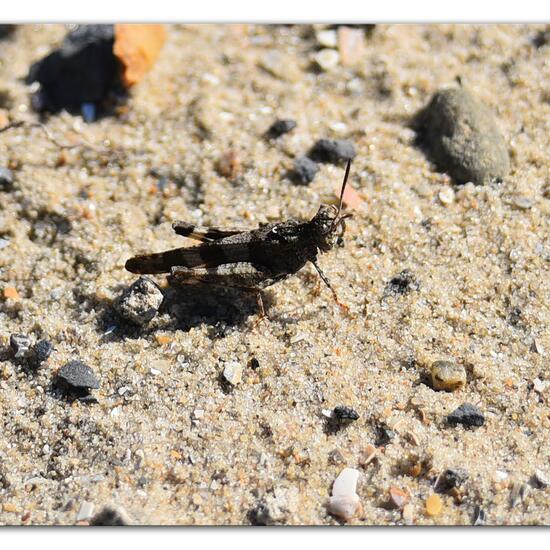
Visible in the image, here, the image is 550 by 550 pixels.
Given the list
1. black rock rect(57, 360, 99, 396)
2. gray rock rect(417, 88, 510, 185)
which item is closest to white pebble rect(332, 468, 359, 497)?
black rock rect(57, 360, 99, 396)

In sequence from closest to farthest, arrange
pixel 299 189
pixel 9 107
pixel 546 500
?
1. pixel 546 500
2. pixel 299 189
3. pixel 9 107

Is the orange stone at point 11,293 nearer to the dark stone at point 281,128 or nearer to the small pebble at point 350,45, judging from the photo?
the dark stone at point 281,128

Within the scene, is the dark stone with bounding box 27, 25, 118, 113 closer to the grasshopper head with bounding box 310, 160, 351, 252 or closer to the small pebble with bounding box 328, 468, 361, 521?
the grasshopper head with bounding box 310, 160, 351, 252

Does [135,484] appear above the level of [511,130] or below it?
below

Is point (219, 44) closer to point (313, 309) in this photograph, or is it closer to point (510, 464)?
point (313, 309)

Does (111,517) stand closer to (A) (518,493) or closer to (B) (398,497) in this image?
(B) (398,497)

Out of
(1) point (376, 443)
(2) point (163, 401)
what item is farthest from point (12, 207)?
(1) point (376, 443)
